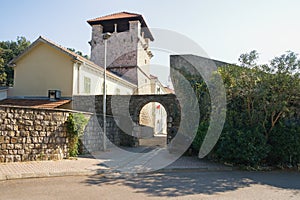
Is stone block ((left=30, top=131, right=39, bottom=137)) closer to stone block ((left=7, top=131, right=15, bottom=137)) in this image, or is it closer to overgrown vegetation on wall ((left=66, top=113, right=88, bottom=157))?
stone block ((left=7, top=131, right=15, bottom=137))

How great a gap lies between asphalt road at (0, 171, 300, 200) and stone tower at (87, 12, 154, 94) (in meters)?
18.5

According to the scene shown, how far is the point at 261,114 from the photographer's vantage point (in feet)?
27.4

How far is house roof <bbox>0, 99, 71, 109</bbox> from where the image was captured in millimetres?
13172

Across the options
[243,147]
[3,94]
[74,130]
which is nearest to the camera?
[243,147]

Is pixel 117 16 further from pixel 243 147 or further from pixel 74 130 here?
pixel 243 147

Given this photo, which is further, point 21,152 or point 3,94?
point 3,94

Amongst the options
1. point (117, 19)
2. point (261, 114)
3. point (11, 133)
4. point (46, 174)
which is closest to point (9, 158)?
point (11, 133)

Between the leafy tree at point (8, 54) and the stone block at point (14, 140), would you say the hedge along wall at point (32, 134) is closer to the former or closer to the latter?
the stone block at point (14, 140)

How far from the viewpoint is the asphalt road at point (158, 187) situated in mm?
4605

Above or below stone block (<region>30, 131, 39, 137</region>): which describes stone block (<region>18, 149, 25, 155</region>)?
below

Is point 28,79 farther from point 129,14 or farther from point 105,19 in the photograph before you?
point 129,14

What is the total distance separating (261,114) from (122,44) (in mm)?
18651

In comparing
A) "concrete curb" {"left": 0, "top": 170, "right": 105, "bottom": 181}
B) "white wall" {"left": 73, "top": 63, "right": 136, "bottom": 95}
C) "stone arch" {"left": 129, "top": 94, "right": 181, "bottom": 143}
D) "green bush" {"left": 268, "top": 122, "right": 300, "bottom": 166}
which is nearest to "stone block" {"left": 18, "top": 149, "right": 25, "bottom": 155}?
"concrete curb" {"left": 0, "top": 170, "right": 105, "bottom": 181}

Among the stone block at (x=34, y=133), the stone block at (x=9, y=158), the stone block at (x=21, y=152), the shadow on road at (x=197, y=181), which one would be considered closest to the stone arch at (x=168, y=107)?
the shadow on road at (x=197, y=181)
